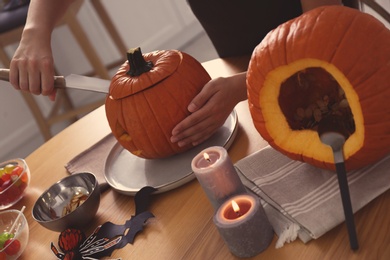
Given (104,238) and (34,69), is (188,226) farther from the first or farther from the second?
(34,69)

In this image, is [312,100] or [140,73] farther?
[140,73]

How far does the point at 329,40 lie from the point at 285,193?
0.22 m

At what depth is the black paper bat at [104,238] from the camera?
0.77 meters

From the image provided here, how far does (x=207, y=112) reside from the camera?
883 millimetres

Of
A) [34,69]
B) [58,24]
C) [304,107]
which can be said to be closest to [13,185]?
[34,69]

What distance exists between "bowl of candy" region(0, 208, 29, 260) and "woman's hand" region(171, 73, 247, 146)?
0.32 metres

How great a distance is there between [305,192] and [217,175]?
0.12 meters

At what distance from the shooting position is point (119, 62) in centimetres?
299

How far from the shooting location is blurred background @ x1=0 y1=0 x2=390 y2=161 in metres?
2.99

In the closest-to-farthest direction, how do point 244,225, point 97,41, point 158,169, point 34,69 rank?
point 244,225, point 158,169, point 34,69, point 97,41

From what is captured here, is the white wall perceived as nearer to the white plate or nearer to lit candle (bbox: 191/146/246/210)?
the white plate

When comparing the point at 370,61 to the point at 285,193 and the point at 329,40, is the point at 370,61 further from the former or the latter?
the point at 285,193

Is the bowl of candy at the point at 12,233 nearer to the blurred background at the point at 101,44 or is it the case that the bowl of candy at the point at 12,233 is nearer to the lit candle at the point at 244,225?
the lit candle at the point at 244,225

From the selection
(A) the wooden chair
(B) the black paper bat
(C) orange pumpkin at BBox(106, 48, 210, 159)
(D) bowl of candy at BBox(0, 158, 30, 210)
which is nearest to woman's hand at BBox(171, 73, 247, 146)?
(C) orange pumpkin at BBox(106, 48, 210, 159)
